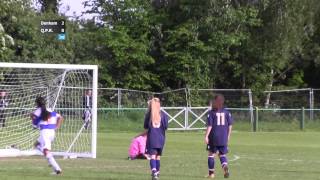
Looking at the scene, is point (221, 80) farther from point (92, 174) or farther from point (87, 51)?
point (92, 174)

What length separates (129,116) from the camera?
40.9 metres

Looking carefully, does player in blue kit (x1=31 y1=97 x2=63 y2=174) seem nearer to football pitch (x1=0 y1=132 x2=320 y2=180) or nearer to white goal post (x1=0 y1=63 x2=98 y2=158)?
football pitch (x1=0 y1=132 x2=320 y2=180)

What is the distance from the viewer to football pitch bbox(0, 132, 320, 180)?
16.7m

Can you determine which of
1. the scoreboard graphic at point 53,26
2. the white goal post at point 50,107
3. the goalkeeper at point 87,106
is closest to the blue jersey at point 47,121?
the white goal post at point 50,107

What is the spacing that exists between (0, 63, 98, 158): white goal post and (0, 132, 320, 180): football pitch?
0.96 m

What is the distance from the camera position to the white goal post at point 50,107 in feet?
75.8

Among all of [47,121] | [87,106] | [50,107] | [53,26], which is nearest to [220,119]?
[47,121]

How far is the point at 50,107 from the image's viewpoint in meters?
23.7

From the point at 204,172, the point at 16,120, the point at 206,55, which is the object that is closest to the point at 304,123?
the point at 206,55

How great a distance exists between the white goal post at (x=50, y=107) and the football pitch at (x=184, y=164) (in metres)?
0.96

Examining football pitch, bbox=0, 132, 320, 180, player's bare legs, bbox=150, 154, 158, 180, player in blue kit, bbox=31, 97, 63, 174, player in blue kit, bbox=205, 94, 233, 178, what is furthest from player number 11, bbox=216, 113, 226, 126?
player in blue kit, bbox=31, 97, 63, 174

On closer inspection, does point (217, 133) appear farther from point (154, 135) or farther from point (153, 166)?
point (153, 166)

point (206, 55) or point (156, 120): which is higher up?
point (206, 55)

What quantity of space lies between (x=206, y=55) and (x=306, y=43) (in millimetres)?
8655
